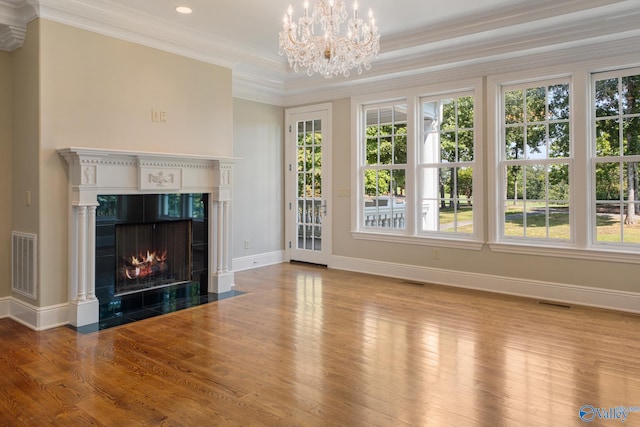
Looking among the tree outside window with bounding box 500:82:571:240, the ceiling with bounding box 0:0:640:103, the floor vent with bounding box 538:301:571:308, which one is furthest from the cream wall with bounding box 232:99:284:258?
the floor vent with bounding box 538:301:571:308

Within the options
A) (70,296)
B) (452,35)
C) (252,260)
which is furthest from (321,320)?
(452,35)

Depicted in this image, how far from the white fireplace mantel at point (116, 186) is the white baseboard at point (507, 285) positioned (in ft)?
7.47

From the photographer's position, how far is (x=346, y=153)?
6.70 m

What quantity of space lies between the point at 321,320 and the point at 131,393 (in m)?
1.87

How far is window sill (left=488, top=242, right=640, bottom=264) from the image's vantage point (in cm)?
448

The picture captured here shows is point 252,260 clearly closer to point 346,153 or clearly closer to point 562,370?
point 346,153

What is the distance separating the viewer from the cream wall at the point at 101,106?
395 centimetres

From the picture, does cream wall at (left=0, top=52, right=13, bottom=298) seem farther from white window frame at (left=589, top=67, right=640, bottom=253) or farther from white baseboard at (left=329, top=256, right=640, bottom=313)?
white window frame at (left=589, top=67, right=640, bottom=253)

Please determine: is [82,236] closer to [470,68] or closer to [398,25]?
[398,25]

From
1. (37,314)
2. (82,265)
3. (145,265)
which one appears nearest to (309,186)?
(145,265)

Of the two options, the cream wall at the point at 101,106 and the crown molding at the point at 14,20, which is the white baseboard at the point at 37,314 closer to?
the cream wall at the point at 101,106

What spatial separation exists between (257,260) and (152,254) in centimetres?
227

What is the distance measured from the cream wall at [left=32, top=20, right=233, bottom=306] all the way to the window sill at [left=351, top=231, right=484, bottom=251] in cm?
259
